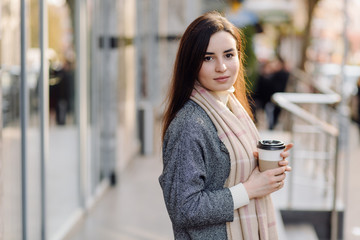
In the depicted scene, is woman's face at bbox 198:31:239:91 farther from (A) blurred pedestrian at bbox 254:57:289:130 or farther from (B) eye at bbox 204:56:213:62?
(A) blurred pedestrian at bbox 254:57:289:130

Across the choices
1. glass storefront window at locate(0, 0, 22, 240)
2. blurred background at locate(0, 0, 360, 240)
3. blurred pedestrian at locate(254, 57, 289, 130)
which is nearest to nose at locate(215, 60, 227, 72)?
blurred background at locate(0, 0, 360, 240)

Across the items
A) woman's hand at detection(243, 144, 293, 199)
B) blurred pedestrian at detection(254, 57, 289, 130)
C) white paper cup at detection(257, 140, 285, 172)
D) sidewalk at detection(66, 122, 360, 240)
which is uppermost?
white paper cup at detection(257, 140, 285, 172)

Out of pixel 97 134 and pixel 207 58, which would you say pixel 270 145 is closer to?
pixel 207 58

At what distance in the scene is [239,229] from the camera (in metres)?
2.16

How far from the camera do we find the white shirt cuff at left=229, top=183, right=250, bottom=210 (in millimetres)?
2096

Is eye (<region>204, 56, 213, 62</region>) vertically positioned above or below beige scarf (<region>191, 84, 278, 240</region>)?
above

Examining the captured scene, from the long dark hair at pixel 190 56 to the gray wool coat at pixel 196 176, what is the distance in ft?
0.20

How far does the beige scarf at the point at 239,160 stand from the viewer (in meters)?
2.12

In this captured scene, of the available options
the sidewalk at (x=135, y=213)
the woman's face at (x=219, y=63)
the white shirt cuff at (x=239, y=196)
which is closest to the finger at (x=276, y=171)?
the white shirt cuff at (x=239, y=196)

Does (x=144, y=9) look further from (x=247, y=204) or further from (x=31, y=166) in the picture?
(x=247, y=204)

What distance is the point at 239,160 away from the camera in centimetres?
212

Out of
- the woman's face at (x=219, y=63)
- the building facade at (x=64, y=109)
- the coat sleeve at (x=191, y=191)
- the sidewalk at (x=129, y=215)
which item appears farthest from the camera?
the sidewalk at (x=129, y=215)

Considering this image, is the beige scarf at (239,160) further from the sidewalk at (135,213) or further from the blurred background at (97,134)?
the sidewalk at (135,213)

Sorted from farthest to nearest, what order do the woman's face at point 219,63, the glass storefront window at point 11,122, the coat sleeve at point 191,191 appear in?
the glass storefront window at point 11,122 < the woman's face at point 219,63 < the coat sleeve at point 191,191
